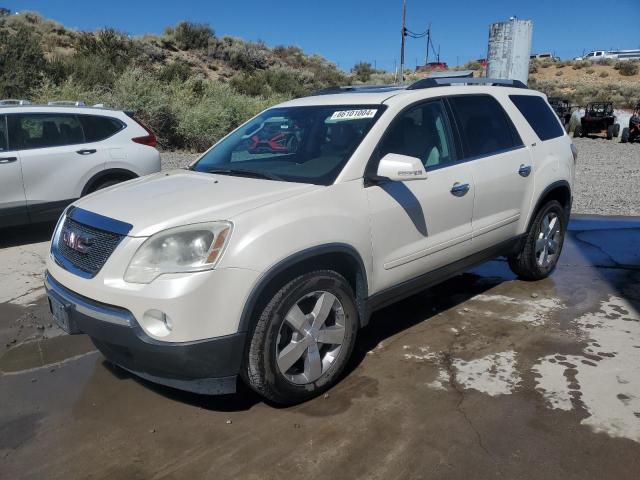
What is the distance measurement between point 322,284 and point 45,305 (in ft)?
9.85

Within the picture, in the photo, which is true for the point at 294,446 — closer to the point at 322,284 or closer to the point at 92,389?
the point at 322,284

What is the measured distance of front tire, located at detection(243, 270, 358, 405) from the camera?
300cm

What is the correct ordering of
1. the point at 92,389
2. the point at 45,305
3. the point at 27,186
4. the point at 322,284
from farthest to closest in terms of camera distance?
the point at 27,186
the point at 45,305
the point at 92,389
the point at 322,284

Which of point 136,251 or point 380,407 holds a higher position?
point 136,251

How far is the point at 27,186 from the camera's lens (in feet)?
21.7

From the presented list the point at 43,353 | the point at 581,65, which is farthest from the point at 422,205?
the point at 581,65

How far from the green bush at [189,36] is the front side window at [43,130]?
98.1 ft

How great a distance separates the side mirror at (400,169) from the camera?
336 centimetres

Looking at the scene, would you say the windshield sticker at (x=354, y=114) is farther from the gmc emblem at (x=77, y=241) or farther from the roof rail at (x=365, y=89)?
the gmc emblem at (x=77, y=241)

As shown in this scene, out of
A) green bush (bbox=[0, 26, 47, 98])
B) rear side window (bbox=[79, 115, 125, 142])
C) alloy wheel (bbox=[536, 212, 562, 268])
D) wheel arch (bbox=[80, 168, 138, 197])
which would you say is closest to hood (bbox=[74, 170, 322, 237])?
alloy wheel (bbox=[536, 212, 562, 268])

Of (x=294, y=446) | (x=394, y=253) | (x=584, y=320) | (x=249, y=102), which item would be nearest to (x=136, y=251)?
(x=294, y=446)

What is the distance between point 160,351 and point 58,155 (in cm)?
490

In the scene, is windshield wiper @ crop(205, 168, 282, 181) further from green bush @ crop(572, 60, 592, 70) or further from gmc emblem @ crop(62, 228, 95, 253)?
green bush @ crop(572, 60, 592, 70)

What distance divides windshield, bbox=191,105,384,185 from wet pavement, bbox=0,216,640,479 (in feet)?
4.44
